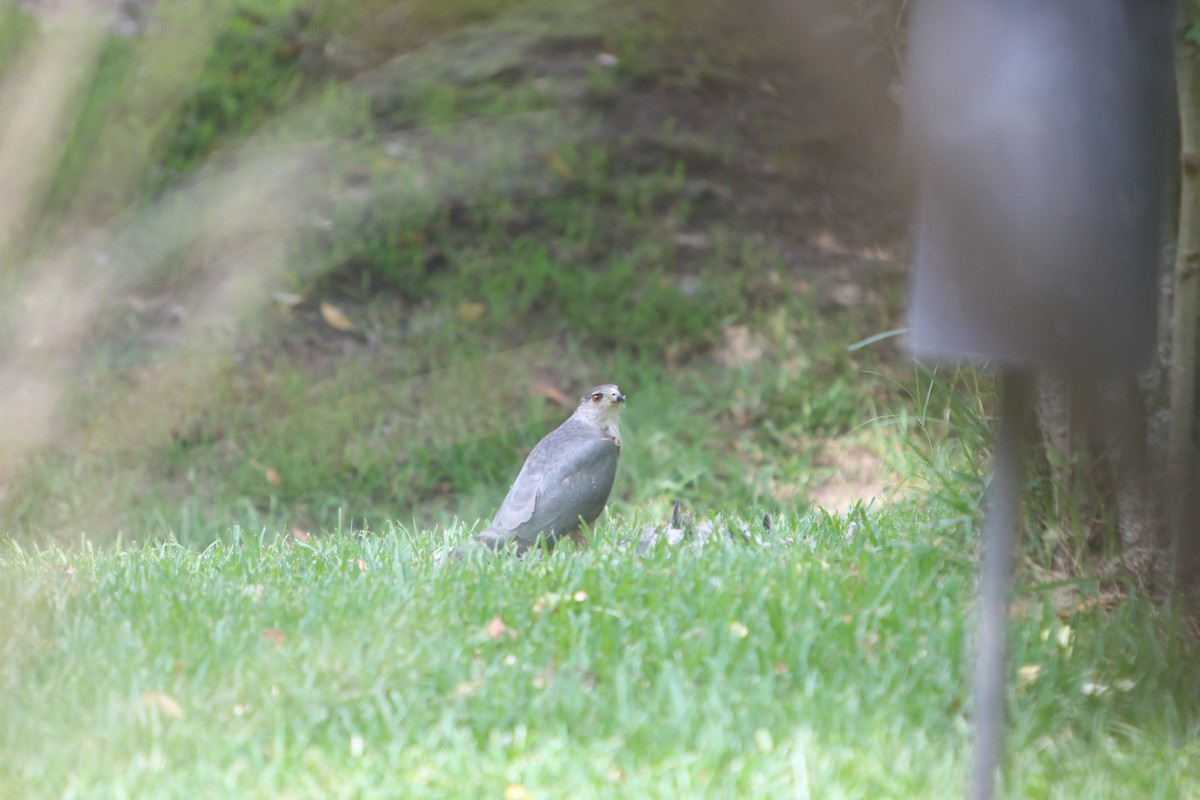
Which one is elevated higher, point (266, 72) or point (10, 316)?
point (266, 72)

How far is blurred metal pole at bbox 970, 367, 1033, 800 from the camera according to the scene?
2.25 meters

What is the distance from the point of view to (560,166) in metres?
8.41

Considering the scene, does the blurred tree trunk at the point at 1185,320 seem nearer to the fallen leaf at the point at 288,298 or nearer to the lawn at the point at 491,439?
the lawn at the point at 491,439

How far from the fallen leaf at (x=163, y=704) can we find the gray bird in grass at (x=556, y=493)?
1.42m

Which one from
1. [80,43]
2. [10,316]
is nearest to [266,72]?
[10,316]

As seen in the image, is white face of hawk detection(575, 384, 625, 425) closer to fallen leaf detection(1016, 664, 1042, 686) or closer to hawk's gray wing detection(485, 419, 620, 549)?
hawk's gray wing detection(485, 419, 620, 549)

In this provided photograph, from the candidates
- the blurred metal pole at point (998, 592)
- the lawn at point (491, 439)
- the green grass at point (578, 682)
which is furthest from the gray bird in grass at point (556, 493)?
the blurred metal pole at point (998, 592)

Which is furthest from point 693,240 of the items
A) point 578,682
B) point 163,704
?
point 163,704

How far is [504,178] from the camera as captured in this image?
27.3ft

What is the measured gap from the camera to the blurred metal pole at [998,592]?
7.37 feet

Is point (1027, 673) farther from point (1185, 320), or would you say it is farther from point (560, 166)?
point (560, 166)

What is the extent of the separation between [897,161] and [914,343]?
260 inches

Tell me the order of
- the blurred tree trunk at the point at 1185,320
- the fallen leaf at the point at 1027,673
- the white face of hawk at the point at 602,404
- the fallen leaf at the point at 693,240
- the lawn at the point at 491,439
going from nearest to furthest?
the lawn at the point at 491,439
the fallen leaf at the point at 1027,673
the blurred tree trunk at the point at 1185,320
the white face of hawk at the point at 602,404
the fallen leaf at the point at 693,240

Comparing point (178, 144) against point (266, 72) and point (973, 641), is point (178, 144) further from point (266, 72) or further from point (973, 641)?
point (973, 641)
